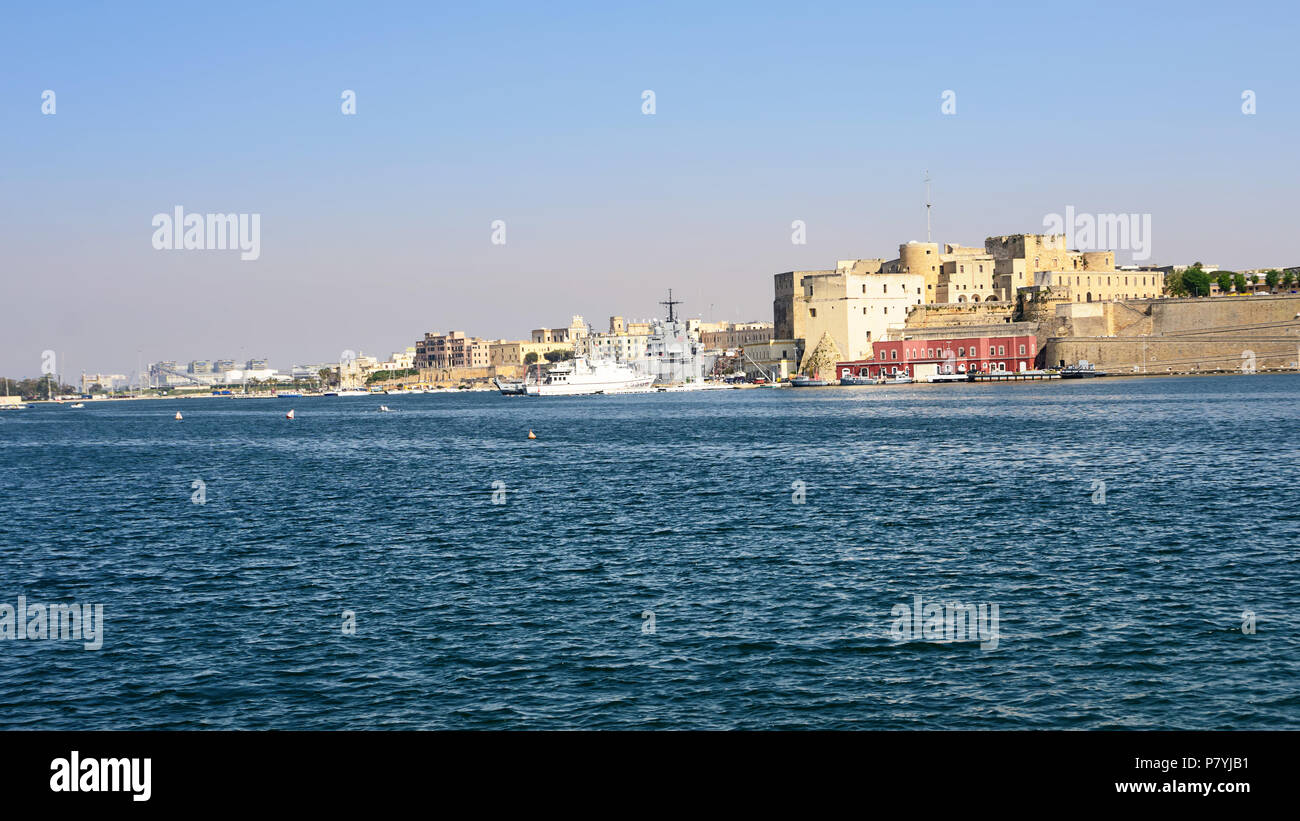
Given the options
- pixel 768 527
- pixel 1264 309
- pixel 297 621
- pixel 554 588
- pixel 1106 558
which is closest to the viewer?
pixel 297 621

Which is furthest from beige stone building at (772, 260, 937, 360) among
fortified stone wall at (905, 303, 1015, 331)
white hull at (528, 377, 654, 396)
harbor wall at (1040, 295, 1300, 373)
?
white hull at (528, 377, 654, 396)

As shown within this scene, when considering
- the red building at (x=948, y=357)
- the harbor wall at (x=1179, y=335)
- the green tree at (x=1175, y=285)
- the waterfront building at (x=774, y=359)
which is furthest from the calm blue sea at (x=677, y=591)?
the green tree at (x=1175, y=285)

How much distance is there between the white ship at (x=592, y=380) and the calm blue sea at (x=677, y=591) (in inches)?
4034

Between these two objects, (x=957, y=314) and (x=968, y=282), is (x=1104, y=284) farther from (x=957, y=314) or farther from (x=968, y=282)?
(x=957, y=314)

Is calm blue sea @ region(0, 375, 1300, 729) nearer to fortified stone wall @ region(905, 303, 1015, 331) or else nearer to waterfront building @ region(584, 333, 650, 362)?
fortified stone wall @ region(905, 303, 1015, 331)

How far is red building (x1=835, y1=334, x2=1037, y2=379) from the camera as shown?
4734 inches

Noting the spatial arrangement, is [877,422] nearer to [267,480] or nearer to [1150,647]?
[267,480]

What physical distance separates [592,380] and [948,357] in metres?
45.8

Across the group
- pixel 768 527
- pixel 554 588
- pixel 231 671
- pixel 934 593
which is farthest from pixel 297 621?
pixel 768 527

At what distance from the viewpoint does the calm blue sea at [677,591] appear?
12.3 meters

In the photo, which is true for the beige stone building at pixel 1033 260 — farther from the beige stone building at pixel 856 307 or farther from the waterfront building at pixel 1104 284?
the beige stone building at pixel 856 307

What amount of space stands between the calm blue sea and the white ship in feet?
336
